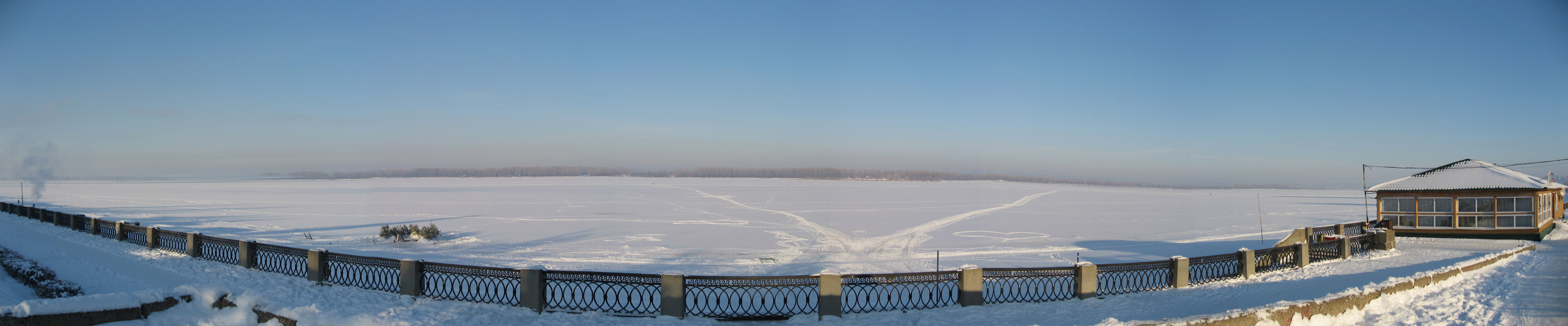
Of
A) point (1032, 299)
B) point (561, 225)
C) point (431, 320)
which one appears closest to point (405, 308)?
point (431, 320)

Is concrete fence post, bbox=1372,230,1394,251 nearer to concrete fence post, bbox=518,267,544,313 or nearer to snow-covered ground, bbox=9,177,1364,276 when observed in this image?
snow-covered ground, bbox=9,177,1364,276

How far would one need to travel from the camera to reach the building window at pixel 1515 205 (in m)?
17.2

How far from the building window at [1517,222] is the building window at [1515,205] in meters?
0.18

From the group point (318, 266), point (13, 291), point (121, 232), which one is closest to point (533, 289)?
point (318, 266)

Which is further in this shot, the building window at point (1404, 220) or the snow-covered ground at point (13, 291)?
the building window at point (1404, 220)

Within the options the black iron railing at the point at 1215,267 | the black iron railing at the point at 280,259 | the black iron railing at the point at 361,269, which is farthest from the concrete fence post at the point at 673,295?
the black iron railing at the point at 1215,267

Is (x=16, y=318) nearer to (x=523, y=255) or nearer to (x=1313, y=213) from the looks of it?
(x=523, y=255)

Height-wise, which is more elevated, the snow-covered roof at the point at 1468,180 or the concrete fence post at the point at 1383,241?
the snow-covered roof at the point at 1468,180

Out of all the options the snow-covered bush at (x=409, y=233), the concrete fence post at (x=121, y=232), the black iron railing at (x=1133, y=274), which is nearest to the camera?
the black iron railing at (x=1133, y=274)

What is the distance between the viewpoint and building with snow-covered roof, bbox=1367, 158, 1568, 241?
680 inches

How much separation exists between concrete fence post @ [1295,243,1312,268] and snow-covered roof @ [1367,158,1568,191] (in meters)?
9.75

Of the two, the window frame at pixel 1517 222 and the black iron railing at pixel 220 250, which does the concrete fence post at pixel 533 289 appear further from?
the window frame at pixel 1517 222

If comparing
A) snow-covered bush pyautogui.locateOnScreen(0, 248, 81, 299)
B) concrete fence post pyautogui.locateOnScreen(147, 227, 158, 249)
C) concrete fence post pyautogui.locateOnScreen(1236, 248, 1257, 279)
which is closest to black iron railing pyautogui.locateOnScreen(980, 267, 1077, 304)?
concrete fence post pyautogui.locateOnScreen(1236, 248, 1257, 279)

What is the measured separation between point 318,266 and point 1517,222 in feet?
95.6
